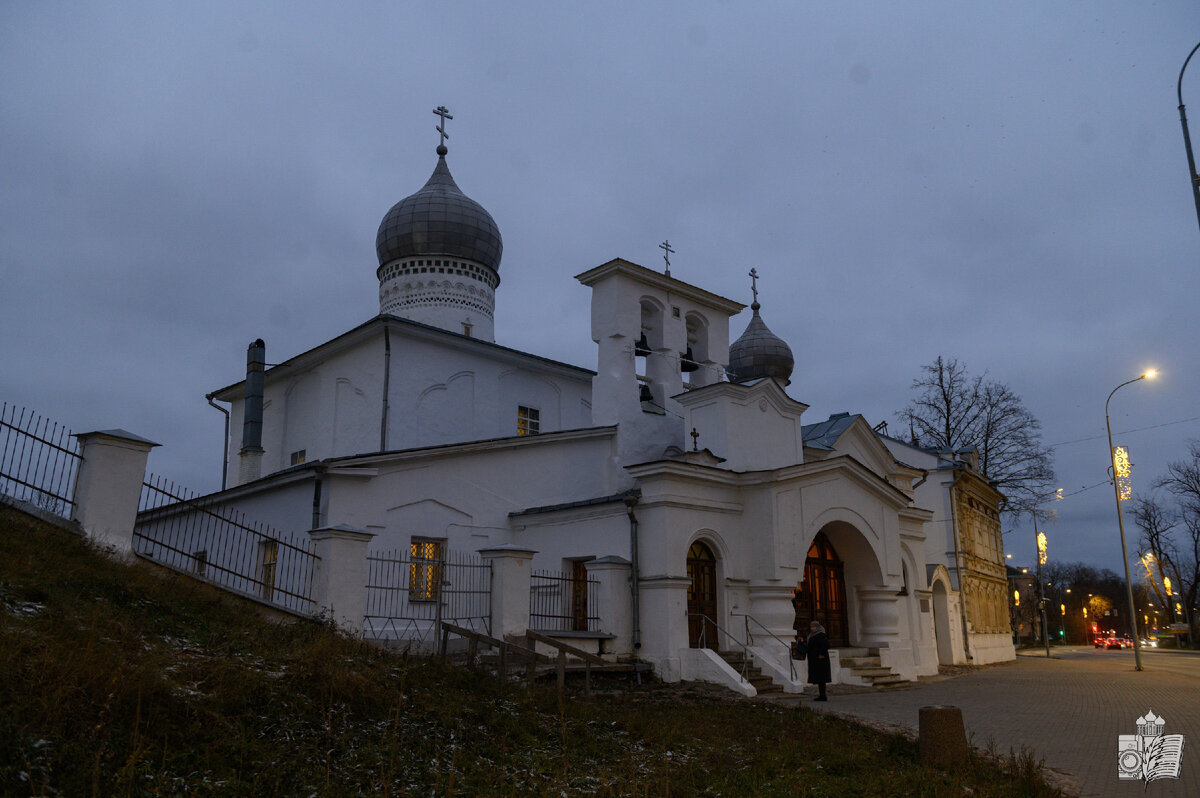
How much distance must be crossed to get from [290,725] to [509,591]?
6.95 m

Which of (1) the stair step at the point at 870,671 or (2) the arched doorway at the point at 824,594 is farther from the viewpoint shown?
(2) the arched doorway at the point at 824,594

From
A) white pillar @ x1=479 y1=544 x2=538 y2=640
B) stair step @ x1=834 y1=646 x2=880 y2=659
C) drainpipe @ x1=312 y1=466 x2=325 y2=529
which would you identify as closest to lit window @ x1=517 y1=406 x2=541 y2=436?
drainpipe @ x1=312 y1=466 x2=325 y2=529

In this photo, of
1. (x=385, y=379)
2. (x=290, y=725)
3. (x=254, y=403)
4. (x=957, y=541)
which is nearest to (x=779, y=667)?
(x=385, y=379)

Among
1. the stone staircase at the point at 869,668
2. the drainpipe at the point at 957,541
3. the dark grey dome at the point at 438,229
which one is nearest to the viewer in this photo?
the stone staircase at the point at 869,668

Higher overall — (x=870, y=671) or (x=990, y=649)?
(x=990, y=649)

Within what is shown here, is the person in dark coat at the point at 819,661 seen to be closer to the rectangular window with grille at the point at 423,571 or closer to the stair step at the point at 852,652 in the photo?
the stair step at the point at 852,652

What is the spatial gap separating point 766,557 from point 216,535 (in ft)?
41.1

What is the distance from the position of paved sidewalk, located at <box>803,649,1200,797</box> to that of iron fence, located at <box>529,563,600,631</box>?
13.8 feet

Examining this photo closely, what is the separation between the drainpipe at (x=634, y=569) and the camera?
1705 cm

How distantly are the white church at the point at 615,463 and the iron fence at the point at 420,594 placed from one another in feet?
1.11

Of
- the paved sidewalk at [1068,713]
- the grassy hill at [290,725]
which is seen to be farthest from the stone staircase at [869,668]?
the grassy hill at [290,725]

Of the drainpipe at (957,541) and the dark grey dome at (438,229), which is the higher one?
the dark grey dome at (438,229)

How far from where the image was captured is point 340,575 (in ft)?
42.4

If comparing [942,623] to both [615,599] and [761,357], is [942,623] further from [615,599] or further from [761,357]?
[615,599]
